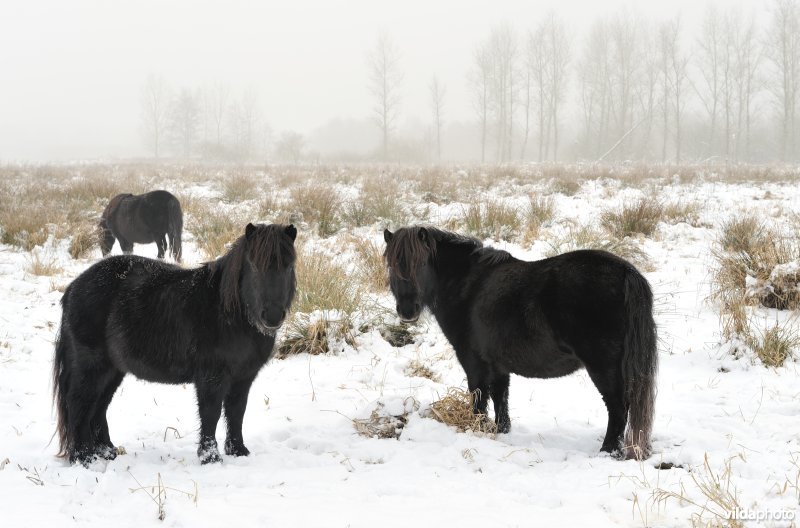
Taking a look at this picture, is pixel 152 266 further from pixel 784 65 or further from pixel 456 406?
pixel 784 65

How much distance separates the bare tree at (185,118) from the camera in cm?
5409

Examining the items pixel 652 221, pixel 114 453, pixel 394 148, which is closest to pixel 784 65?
pixel 394 148

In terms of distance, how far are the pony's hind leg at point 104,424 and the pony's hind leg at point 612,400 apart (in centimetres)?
278

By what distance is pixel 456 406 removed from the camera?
3402 mm

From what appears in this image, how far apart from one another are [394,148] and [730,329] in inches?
1641

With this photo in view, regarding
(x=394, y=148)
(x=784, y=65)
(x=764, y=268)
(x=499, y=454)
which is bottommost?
(x=499, y=454)

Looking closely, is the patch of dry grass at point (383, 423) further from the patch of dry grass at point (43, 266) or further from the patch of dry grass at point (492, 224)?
the patch of dry grass at point (43, 266)

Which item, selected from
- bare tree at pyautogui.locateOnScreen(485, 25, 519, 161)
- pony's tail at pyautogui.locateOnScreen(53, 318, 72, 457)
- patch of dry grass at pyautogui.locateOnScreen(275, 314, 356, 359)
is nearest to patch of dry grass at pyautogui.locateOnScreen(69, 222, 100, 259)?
patch of dry grass at pyautogui.locateOnScreen(275, 314, 356, 359)

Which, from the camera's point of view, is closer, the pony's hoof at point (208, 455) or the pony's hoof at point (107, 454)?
the pony's hoof at point (208, 455)

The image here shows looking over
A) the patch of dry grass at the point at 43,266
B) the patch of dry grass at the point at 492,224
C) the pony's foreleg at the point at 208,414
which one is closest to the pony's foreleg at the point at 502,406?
the pony's foreleg at the point at 208,414

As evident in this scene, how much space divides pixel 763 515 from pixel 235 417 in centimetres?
263

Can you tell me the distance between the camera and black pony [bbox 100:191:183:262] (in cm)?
802

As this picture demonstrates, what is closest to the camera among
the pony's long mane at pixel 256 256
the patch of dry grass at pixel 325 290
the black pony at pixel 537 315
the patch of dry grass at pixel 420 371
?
the pony's long mane at pixel 256 256

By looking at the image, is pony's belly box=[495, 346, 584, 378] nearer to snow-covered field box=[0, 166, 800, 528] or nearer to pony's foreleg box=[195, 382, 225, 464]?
snow-covered field box=[0, 166, 800, 528]
